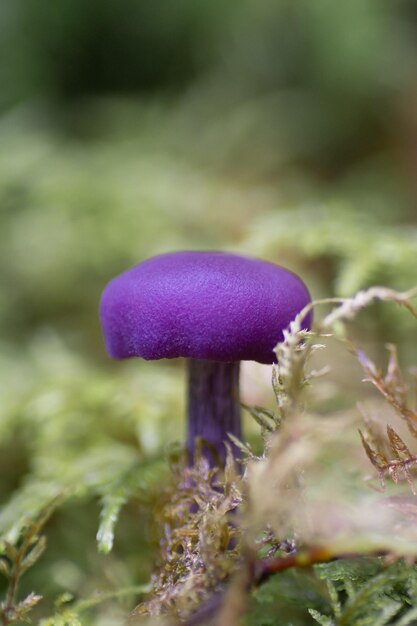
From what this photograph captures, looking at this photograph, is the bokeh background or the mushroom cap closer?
the mushroom cap

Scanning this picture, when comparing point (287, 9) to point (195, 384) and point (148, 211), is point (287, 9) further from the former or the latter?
point (195, 384)

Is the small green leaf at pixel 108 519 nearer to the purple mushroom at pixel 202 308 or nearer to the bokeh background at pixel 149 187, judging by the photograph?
the bokeh background at pixel 149 187

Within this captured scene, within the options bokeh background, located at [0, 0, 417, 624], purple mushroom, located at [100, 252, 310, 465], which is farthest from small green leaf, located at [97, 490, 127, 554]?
purple mushroom, located at [100, 252, 310, 465]

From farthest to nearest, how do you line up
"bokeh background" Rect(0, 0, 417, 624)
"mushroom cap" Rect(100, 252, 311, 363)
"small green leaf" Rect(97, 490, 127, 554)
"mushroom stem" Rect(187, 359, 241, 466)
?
1. "bokeh background" Rect(0, 0, 417, 624)
2. "mushroom stem" Rect(187, 359, 241, 466)
3. "small green leaf" Rect(97, 490, 127, 554)
4. "mushroom cap" Rect(100, 252, 311, 363)

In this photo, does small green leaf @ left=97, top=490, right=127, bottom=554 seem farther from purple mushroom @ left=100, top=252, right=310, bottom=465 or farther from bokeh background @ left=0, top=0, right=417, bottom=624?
purple mushroom @ left=100, top=252, right=310, bottom=465

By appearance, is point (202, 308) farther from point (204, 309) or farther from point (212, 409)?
point (212, 409)

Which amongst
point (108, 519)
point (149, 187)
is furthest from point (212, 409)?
point (149, 187)
